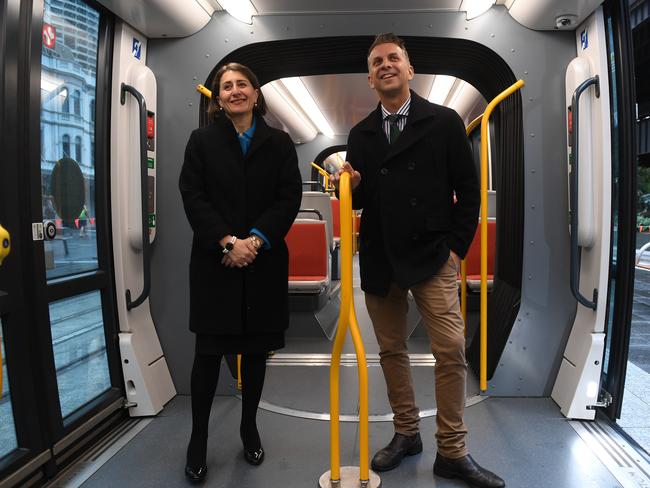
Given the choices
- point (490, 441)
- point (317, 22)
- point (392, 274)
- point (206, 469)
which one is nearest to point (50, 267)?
point (206, 469)

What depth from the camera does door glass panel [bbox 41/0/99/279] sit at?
2523 mm

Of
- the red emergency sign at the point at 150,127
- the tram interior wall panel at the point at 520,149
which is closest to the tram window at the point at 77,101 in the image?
the red emergency sign at the point at 150,127

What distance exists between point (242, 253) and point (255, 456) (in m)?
1.06

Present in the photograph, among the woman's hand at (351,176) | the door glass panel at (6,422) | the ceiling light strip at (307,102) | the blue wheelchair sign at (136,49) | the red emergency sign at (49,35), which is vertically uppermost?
the ceiling light strip at (307,102)

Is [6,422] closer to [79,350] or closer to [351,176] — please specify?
[79,350]

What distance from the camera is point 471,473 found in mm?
2244

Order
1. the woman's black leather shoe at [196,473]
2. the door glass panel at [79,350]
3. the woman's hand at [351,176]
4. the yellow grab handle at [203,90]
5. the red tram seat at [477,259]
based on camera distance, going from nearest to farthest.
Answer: the woman's hand at [351,176] → the woman's black leather shoe at [196,473] → the door glass panel at [79,350] → the yellow grab handle at [203,90] → the red tram seat at [477,259]

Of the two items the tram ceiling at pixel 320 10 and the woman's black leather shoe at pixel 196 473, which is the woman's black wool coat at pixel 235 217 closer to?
the woman's black leather shoe at pixel 196 473

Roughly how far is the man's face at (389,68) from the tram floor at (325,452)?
1788mm

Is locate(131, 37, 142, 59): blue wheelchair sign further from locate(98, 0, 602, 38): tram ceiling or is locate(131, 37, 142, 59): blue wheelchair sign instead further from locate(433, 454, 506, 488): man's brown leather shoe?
locate(433, 454, 506, 488): man's brown leather shoe

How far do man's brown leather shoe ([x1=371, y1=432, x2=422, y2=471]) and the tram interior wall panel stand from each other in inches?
43.3

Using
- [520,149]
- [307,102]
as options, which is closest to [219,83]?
[520,149]

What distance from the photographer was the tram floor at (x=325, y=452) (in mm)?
2393

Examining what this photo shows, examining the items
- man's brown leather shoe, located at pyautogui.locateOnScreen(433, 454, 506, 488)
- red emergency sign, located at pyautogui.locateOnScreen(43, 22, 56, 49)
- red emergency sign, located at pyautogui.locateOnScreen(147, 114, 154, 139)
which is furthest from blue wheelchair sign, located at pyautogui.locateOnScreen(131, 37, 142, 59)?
man's brown leather shoe, located at pyautogui.locateOnScreen(433, 454, 506, 488)
